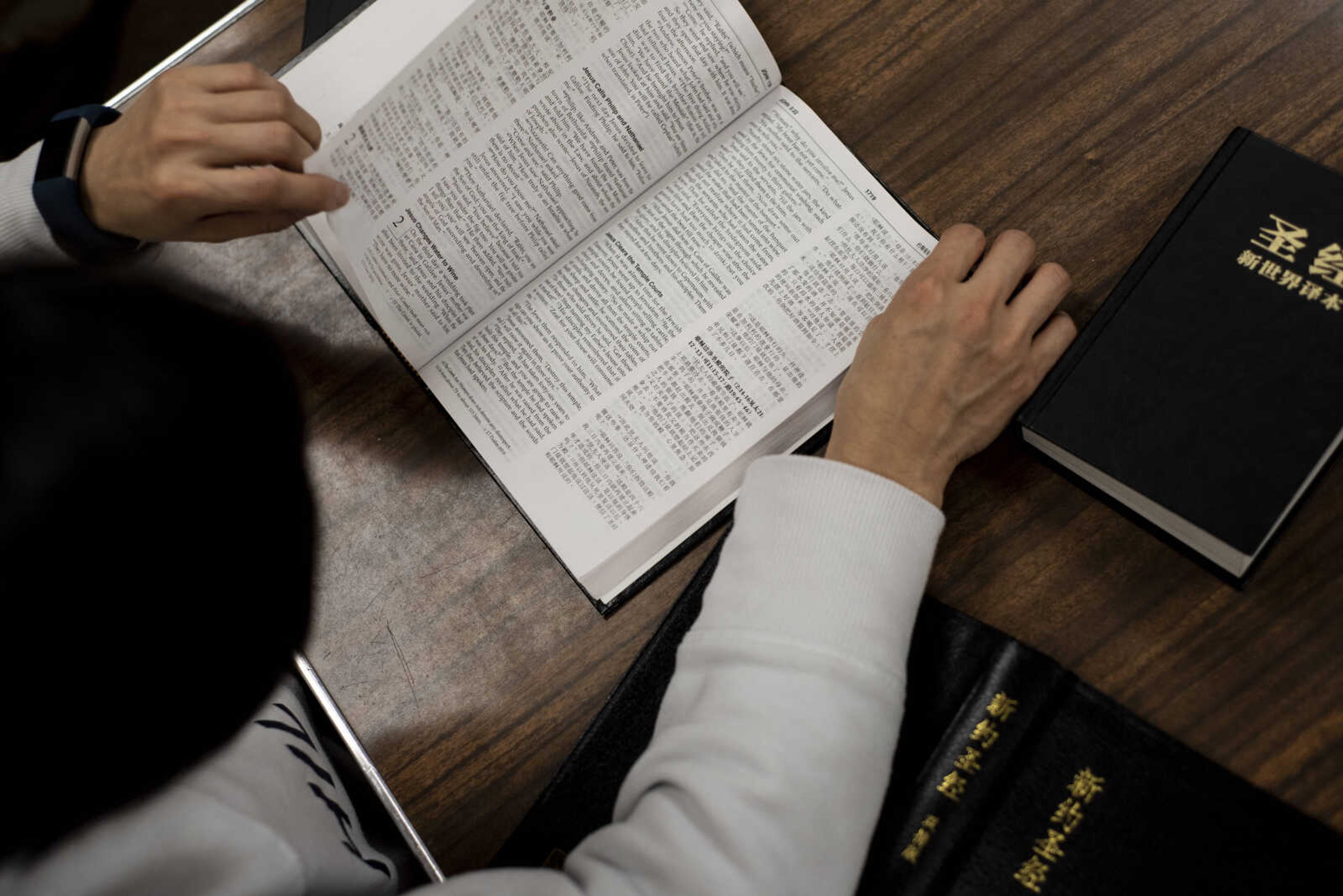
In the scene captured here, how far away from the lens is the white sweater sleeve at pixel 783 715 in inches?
22.5

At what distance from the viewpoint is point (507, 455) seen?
74 centimetres

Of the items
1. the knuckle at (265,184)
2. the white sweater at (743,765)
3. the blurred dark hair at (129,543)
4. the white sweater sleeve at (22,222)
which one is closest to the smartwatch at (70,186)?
the white sweater sleeve at (22,222)

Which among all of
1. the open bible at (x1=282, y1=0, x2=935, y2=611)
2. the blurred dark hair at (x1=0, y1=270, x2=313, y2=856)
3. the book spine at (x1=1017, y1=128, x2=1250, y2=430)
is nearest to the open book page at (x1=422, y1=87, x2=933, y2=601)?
the open bible at (x1=282, y1=0, x2=935, y2=611)

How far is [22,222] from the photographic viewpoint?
729mm

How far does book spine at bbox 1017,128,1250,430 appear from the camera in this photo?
0.62 metres

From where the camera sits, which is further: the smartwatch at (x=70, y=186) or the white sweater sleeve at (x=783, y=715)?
the smartwatch at (x=70, y=186)

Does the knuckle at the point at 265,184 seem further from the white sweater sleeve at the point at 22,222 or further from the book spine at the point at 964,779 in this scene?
the book spine at the point at 964,779

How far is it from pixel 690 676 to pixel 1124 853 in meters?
0.31

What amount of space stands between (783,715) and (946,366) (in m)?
0.28

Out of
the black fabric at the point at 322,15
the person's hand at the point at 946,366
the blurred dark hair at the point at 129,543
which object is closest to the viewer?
the blurred dark hair at the point at 129,543

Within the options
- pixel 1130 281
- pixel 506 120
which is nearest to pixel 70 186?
pixel 506 120

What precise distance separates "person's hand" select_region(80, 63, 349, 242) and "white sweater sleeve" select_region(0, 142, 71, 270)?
0.20ft

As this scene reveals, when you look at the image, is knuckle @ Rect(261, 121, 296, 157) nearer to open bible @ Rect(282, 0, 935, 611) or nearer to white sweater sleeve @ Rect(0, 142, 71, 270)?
open bible @ Rect(282, 0, 935, 611)

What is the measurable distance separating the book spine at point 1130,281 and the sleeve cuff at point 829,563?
0.35 ft
